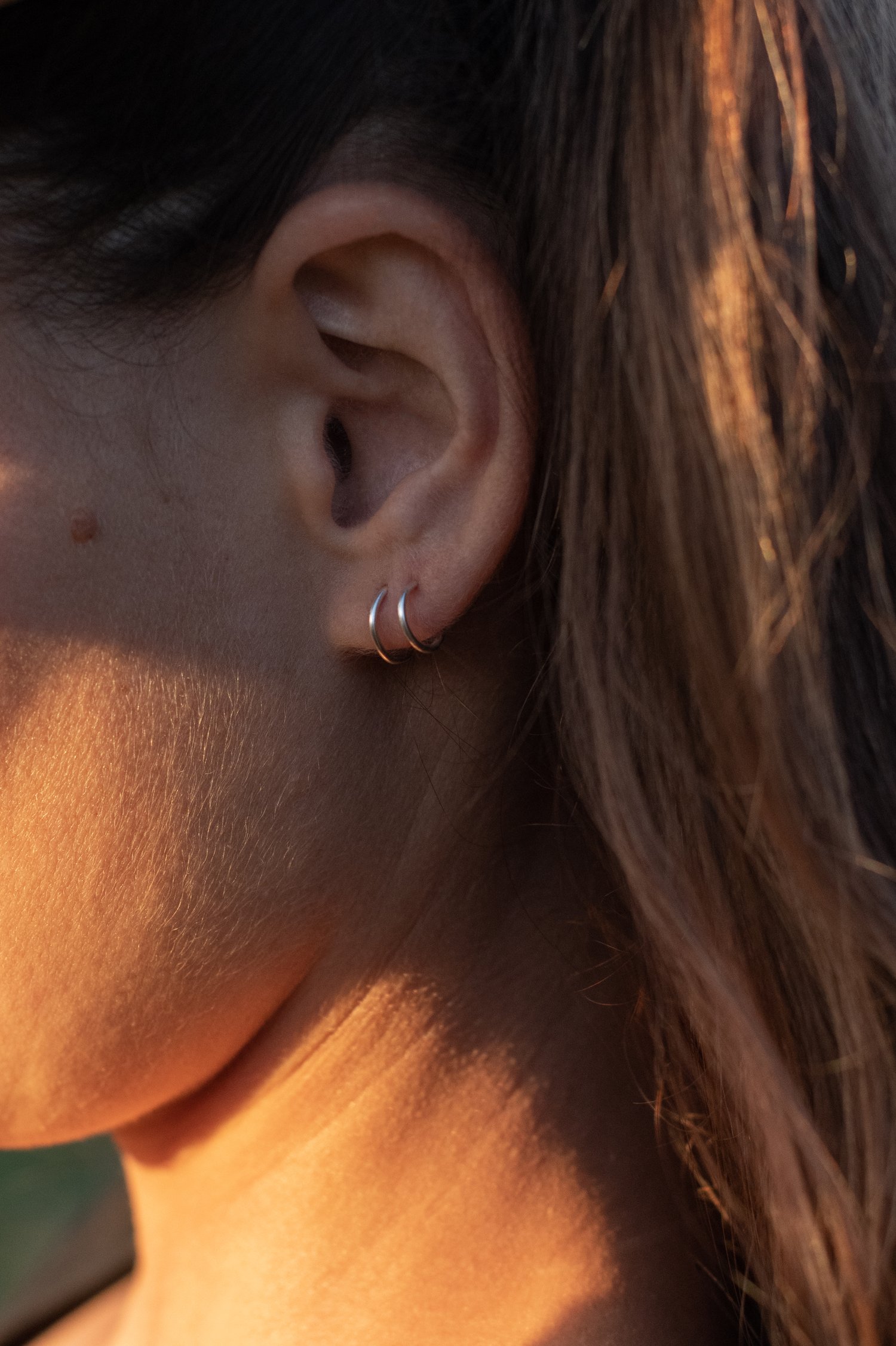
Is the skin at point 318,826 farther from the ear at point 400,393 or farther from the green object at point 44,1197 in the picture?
the green object at point 44,1197

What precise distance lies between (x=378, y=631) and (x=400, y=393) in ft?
0.53

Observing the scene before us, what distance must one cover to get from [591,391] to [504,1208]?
0.60 metres

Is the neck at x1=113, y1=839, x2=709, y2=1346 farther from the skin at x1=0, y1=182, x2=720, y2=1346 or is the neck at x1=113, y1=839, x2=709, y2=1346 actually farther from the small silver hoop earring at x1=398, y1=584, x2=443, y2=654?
the small silver hoop earring at x1=398, y1=584, x2=443, y2=654

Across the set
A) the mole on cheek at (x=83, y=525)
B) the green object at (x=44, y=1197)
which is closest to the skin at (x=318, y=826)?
the mole on cheek at (x=83, y=525)

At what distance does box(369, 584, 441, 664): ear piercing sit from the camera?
2.73 ft

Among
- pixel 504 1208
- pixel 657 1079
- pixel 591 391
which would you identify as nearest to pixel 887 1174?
pixel 657 1079

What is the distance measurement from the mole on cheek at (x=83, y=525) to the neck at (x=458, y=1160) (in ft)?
1.14

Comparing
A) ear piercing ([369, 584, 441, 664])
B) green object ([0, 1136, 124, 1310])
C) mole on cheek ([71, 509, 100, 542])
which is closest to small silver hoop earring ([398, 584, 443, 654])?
ear piercing ([369, 584, 441, 664])

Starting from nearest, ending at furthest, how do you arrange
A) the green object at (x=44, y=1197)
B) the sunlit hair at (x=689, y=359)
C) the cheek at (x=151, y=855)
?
the sunlit hair at (x=689, y=359) → the cheek at (x=151, y=855) → the green object at (x=44, y=1197)

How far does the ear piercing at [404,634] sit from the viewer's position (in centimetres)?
83

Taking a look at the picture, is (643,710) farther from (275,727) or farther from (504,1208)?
(504,1208)

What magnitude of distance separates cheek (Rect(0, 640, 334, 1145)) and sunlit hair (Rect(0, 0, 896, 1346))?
0.71ft

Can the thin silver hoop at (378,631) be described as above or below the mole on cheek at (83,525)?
below

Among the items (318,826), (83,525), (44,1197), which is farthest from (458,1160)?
(44,1197)
